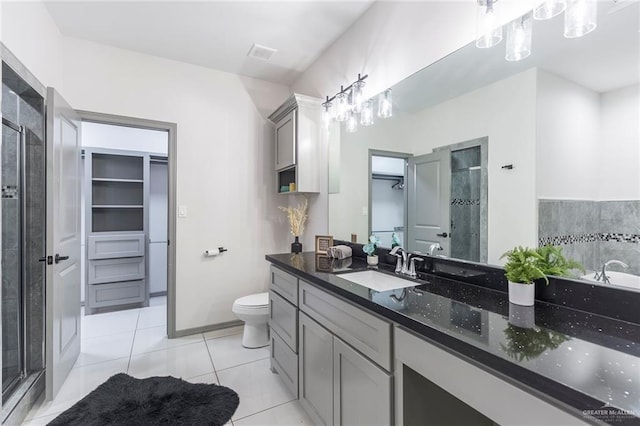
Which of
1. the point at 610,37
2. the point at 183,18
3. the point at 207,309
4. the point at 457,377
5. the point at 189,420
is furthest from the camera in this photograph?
the point at 207,309

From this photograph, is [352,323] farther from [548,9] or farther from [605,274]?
[548,9]

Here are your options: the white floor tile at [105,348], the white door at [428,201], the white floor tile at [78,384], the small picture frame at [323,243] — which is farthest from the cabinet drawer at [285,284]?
the white floor tile at [105,348]

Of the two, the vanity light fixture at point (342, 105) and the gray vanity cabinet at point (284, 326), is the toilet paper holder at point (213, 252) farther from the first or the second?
the vanity light fixture at point (342, 105)

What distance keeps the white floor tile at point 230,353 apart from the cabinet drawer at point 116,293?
5.14 feet

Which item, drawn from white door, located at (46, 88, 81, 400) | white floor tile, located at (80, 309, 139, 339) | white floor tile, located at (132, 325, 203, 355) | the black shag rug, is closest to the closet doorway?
white floor tile, located at (80, 309, 139, 339)

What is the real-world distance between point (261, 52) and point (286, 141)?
827 mm

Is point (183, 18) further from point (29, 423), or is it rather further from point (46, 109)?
point (29, 423)

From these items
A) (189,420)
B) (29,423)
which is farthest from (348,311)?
(29,423)

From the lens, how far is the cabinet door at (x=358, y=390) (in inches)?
45.2

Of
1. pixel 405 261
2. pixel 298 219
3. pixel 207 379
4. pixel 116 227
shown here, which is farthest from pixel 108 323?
pixel 405 261

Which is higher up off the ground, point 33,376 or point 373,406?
point 373,406

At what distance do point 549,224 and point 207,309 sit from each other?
2934mm

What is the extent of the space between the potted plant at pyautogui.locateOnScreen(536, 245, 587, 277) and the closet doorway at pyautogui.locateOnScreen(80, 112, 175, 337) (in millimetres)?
3534

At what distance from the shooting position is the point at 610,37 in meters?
1.06
